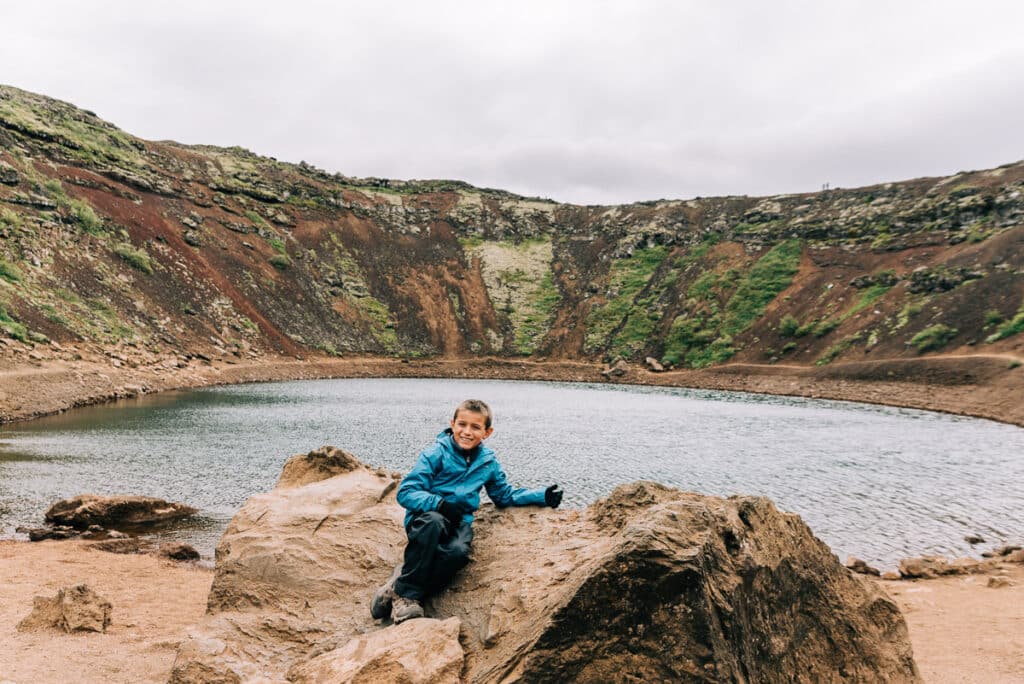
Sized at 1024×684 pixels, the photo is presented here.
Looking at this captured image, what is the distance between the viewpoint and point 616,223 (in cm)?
9331

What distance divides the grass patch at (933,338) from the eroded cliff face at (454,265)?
0.13 m

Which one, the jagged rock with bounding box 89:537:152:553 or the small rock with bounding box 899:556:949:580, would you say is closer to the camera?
the small rock with bounding box 899:556:949:580

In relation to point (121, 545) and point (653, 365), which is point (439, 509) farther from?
point (653, 365)

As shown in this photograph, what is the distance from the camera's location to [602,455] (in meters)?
22.3

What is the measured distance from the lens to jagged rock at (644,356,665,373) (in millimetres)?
64062

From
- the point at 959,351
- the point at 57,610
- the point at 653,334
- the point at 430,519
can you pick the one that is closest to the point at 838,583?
the point at 430,519

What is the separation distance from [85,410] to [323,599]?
1206 inches

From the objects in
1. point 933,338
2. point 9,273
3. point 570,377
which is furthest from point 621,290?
point 9,273

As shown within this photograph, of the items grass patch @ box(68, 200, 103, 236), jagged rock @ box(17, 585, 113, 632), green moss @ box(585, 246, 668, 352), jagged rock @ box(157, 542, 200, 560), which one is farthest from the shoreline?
jagged rock @ box(17, 585, 113, 632)

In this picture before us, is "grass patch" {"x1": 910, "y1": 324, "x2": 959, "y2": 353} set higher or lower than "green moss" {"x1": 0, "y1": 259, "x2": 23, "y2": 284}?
lower

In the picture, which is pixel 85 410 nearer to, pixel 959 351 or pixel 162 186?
pixel 162 186

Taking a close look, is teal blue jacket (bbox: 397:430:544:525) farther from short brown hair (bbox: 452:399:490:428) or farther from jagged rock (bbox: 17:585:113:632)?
jagged rock (bbox: 17:585:113:632)

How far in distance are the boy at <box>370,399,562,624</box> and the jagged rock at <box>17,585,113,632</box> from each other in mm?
4272

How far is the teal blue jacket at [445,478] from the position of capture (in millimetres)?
4652
